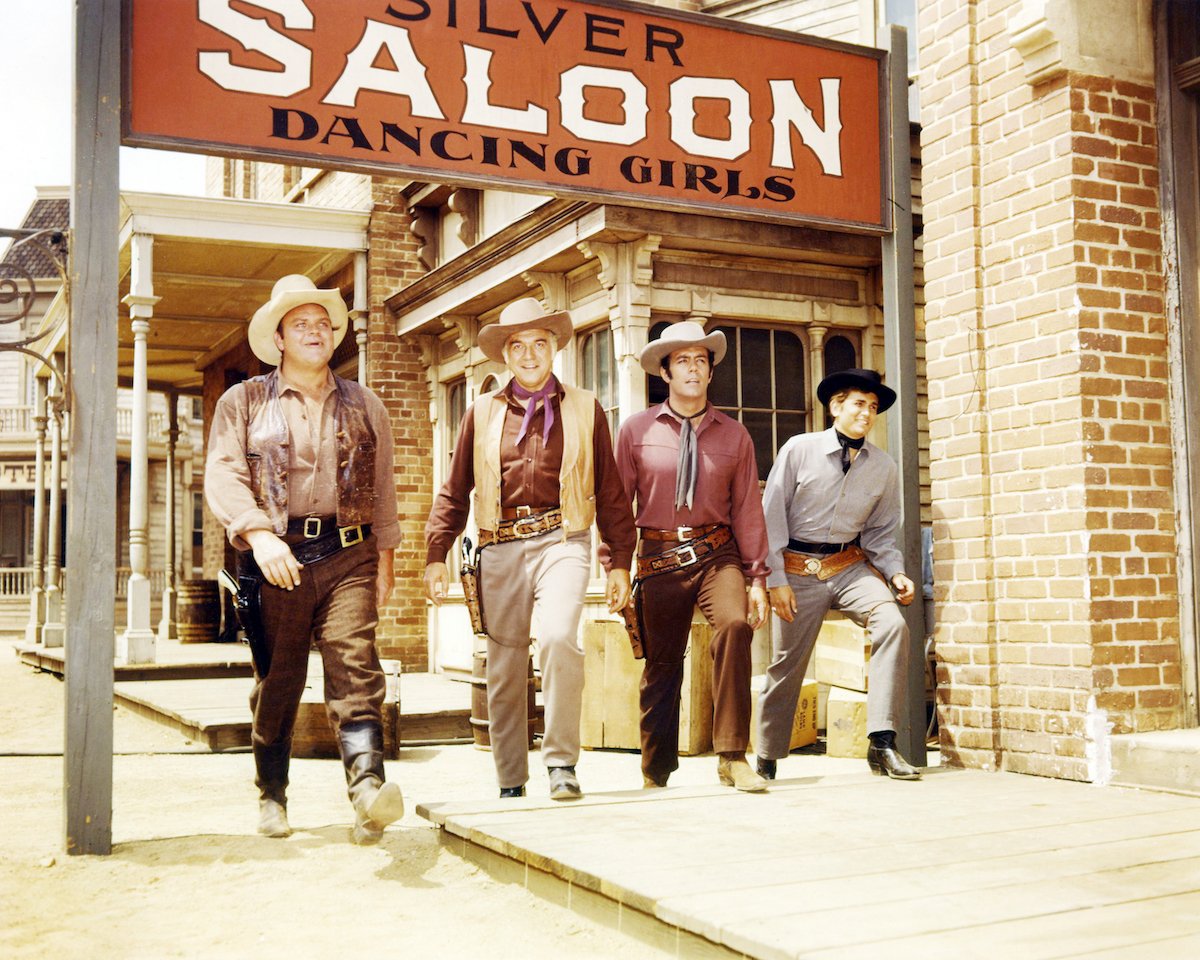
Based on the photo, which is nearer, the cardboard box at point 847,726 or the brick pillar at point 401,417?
the cardboard box at point 847,726

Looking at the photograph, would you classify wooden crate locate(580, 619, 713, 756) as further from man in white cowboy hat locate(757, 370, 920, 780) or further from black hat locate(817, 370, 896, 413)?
black hat locate(817, 370, 896, 413)

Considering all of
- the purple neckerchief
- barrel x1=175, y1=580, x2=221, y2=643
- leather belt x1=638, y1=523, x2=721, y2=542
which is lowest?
barrel x1=175, y1=580, x2=221, y2=643

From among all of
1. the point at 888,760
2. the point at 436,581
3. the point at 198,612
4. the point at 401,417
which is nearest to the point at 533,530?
the point at 436,581

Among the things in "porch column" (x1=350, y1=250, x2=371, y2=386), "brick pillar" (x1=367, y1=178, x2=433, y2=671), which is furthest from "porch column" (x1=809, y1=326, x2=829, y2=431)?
"porch column" (x1=350, y1=250, x2=371, y2=386)

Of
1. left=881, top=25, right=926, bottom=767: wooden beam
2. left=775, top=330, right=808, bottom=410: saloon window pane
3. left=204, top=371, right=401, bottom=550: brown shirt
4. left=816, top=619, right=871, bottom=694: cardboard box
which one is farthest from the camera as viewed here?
left=775, top=330, right=808, bottom=410: saloon window pane

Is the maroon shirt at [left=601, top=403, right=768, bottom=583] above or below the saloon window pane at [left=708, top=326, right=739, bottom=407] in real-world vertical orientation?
below

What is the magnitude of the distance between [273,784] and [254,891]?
88cm

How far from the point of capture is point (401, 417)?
43.6 ft

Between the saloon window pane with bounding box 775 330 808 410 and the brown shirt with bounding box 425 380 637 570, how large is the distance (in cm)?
461

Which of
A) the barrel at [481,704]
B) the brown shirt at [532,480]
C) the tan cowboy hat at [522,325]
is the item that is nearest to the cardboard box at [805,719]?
the barrel at [481,704]

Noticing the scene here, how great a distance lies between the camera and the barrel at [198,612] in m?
17.4

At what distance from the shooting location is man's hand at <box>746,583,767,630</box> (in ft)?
18.3

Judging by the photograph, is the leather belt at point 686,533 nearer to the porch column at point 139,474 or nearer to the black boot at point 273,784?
the black boot at point 273,784

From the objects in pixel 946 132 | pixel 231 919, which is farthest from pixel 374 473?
pixel 946 132
